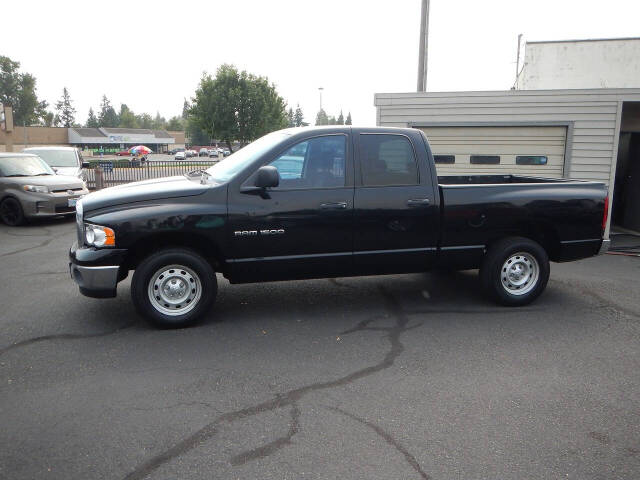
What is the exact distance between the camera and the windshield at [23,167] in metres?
12.4

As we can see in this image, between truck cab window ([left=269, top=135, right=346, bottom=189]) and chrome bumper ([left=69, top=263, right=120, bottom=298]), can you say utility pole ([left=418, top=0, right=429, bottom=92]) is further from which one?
chrome bumper ([left=69, top=263, right=120, bottom=298])

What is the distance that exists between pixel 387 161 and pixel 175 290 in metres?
2.59

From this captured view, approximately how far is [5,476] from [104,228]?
2.54 meters

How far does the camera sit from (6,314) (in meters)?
5.75

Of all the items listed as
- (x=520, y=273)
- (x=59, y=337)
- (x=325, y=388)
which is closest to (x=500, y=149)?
(x=520, y=273)

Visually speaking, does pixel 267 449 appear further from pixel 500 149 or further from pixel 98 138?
pixel 98 138

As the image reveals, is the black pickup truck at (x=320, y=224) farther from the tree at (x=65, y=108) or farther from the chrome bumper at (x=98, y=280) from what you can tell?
the tree at (x=65, y=108)

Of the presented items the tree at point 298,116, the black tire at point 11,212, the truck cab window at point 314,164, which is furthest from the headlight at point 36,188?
the tree at point 298,116

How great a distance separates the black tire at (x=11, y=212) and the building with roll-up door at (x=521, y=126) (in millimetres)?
8156

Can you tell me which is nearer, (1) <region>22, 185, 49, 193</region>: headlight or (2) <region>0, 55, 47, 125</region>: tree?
(1) <region>22, 185, 49, 193</region>: headlight

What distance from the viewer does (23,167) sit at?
499 inches

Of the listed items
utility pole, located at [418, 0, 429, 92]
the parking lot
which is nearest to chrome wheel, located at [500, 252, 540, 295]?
the parking lot

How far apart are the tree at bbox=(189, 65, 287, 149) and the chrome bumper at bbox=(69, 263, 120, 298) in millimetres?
42272

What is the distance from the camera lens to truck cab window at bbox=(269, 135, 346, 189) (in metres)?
5.52
